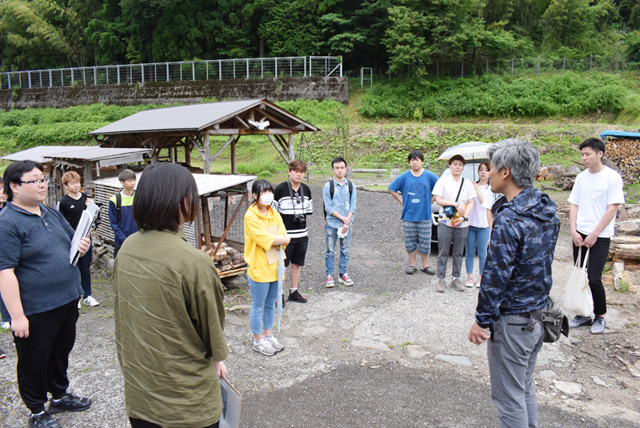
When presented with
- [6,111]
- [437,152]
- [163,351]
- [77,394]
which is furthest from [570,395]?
[6,111]

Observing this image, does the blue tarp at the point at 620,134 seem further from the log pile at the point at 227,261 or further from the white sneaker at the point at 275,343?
the white sneaker at the point at 275,343

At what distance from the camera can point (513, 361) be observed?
2.49 meters

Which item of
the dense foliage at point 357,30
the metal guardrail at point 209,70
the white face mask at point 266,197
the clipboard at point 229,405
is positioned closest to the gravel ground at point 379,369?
the clipboard at point 229,405

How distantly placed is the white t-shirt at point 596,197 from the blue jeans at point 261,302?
133 inches

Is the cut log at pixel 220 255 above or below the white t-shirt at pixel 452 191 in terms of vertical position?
below

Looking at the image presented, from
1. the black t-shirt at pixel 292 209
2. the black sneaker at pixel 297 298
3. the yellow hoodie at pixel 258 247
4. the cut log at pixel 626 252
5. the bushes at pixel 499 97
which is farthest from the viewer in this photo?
the bushes at pixel 499 97

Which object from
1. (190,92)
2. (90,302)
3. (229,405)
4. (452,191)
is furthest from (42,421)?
(190,92)

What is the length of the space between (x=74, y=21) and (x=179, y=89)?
22875mm

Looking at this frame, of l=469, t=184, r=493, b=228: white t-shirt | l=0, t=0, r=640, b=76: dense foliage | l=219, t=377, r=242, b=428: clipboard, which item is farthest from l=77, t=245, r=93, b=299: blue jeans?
l=0, t=0, r=640, b=76: dense foliage

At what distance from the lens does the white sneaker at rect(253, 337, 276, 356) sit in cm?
437

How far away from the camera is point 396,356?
14.3ft

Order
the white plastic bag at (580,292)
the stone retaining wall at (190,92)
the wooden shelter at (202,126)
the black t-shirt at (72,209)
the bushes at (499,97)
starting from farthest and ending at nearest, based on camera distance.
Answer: the stone retaining wall at (190,92)
the bushes at (499,97)
the wooden shelter at (202,126)
the black t-shirt at (72,209)
the white plastic bag at (580,292)

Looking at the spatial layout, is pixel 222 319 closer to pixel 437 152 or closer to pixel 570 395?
pixel 570 395

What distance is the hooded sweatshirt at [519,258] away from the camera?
2426mm
